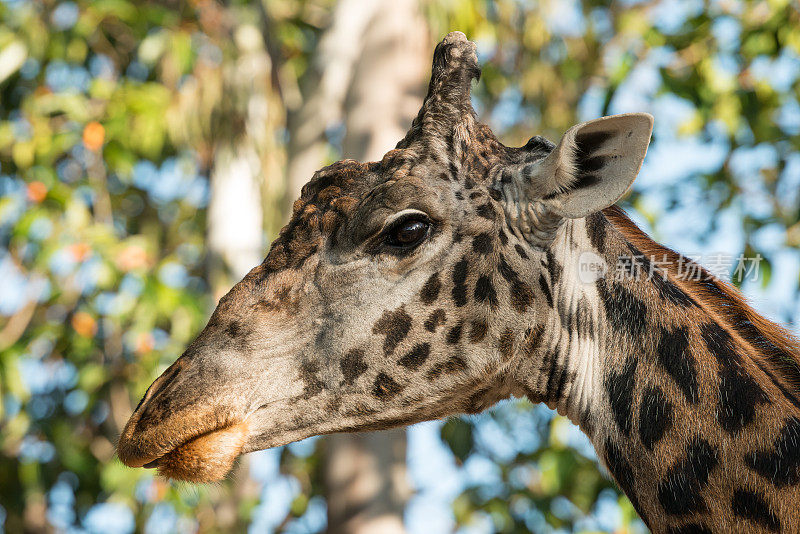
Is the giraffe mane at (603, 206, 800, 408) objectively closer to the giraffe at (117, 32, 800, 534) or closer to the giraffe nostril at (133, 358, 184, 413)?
the giraffe at (117, 32, 800, 534)

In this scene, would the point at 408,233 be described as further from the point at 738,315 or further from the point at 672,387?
the point at 738,315

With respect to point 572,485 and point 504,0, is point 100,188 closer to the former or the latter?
point 504,0

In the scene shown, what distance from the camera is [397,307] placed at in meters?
3.56

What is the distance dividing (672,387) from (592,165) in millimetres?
947

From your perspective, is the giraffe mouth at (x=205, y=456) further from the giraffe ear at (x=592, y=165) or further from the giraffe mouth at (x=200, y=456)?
the giraffe ear at (x=592, y=165)

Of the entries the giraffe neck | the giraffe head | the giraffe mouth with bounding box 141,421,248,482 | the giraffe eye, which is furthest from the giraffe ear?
the giraffe mouth with bounding box 141,421,248,482

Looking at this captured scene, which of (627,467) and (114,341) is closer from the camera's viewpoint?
(627,467)

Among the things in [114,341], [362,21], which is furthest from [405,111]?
[114,341]

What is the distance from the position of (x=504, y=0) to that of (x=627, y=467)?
846 centimetres

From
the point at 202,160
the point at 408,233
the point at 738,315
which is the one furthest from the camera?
the point at 202,160

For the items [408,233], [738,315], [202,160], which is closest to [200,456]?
[408,233]

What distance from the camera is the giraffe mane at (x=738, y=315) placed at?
3.59 metres

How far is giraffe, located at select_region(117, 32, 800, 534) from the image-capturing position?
11.0 feet

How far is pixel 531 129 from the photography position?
483 inches
